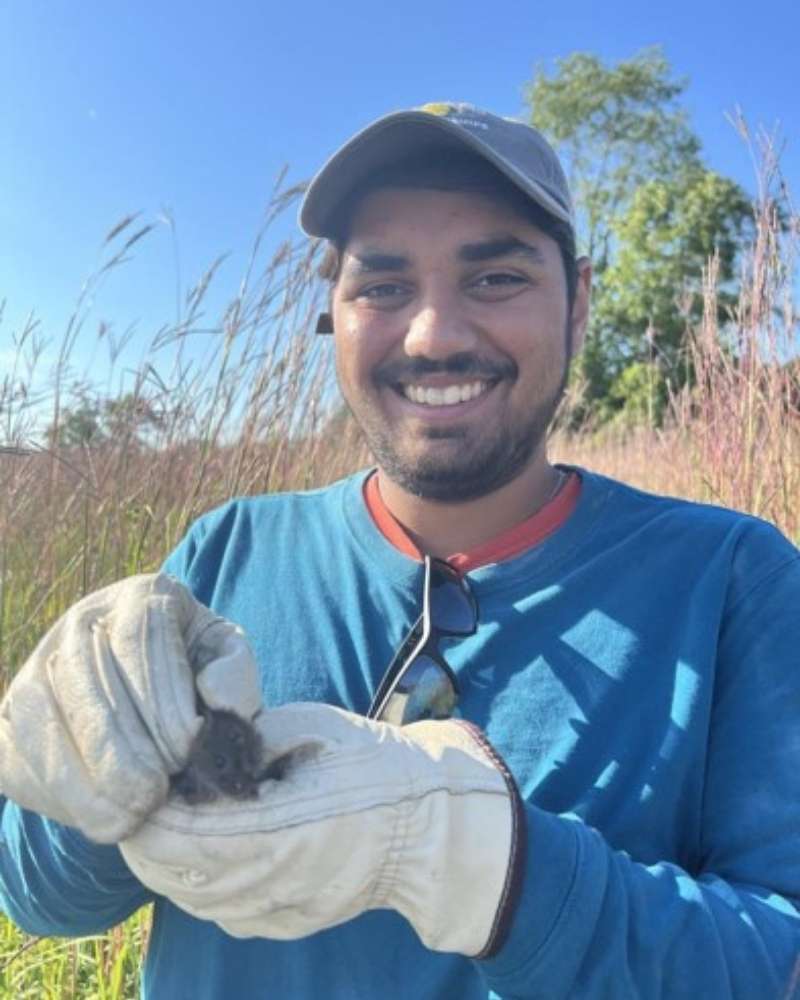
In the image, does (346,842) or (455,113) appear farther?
(455,113)

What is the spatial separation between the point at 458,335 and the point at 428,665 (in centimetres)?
45

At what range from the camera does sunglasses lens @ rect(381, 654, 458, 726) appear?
105 centimetres

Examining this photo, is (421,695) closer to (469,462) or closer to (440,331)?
(469,462)

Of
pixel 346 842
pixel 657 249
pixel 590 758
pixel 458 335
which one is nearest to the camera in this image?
pixel 346 842

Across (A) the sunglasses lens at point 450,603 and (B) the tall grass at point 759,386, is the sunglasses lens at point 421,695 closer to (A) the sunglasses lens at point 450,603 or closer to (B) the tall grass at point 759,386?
(A) the sunglasses lens at point 450,603

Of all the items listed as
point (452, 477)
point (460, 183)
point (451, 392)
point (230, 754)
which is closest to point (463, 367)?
point (451, 392)

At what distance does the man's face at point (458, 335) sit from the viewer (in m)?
1.24

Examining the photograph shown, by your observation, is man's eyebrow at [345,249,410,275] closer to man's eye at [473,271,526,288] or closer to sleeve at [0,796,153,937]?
man's eye at [473,271,526,288]

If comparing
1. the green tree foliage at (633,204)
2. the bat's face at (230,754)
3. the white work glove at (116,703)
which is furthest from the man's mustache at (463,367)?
the green tree foliage at (633,204)

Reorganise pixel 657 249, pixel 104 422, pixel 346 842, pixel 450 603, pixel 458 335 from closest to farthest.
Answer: pixel 346 842 → pixel 450 603 → pixel 458 335 → pixel 104 422 → pixel 657 249

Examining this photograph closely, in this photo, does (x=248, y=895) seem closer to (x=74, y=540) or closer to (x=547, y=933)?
(x=547, y=933)

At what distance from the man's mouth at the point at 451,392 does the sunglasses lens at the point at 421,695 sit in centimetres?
37

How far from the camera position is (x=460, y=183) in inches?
49.0

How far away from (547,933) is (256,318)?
1947 millimetres
